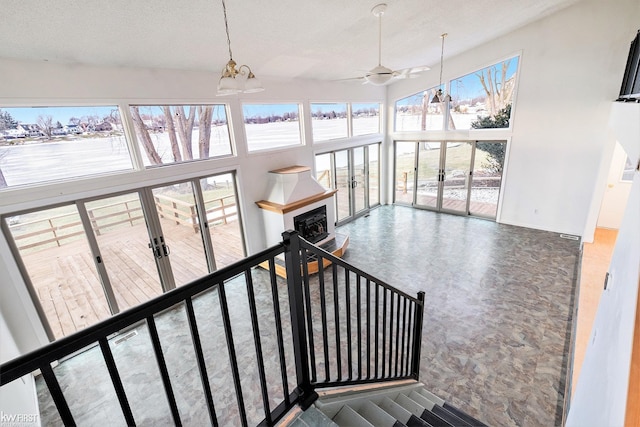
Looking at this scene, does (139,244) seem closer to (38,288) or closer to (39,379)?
(38,288)

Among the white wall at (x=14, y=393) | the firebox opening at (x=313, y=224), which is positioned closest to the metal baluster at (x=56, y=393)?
the white wall at (x=14, y=393)

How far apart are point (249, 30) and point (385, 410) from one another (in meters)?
3.99

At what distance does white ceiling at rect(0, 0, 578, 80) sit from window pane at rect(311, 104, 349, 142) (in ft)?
3.26

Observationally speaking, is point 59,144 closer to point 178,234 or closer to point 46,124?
point 46,124

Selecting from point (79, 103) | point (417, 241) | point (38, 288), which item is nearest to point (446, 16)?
point (417, 241)

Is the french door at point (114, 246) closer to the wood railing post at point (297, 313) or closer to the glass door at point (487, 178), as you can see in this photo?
the wood railing post at point (297, 313)

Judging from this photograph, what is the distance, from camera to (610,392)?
1.17 metres

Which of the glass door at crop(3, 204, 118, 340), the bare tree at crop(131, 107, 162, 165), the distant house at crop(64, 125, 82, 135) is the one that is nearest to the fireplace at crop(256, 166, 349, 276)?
the bare tree at crop(131, 107, 162, 165)

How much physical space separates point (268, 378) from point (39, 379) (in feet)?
8.93

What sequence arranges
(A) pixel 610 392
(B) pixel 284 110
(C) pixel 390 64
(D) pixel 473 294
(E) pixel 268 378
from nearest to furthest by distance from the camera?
1. (A) pixel 610 392
2. (E) pixel 268 378
3. (D) pixel 473 294
4. (B) pixel 284 110
5. (C) pixel 390 64

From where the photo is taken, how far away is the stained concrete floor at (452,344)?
2.92 m

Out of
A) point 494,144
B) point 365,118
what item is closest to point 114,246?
point 365,118

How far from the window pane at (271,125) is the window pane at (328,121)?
20.8 inches

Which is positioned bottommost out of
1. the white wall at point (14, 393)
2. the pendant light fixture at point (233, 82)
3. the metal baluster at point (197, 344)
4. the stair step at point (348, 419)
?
the white wall at point (14, 393)
